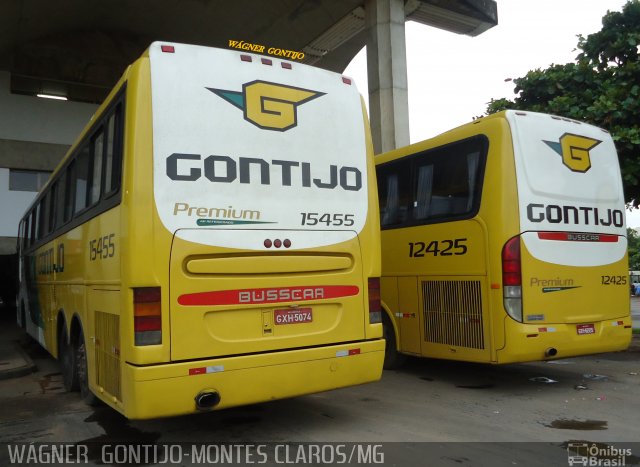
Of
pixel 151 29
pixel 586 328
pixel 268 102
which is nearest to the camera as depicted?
pixel 268 102

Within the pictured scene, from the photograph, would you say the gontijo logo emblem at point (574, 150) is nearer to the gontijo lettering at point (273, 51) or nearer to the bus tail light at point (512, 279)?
the bus tail light at point (512, 279)

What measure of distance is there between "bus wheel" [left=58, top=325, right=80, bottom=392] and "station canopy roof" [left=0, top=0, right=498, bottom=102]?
1275cm

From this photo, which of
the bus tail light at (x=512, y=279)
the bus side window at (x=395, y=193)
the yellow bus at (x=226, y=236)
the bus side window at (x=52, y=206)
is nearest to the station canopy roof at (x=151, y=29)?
the bus side window at (x=395, y=193)

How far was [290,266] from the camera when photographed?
496cm

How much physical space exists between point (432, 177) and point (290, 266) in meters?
3.33

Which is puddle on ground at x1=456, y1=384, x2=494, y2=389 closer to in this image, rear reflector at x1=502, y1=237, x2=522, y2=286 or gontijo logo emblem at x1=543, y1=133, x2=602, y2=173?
rear reflector at x1=502, y1=237, x2=522, y2=286

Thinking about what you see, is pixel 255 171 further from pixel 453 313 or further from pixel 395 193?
pixel 395 193

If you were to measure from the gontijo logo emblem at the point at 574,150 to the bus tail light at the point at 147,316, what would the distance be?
5.02 metres

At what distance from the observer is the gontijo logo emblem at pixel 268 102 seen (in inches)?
193

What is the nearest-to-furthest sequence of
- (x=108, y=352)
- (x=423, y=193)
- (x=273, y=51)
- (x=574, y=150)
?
1. (x=108, y=352)
2. (x=574, y=150)
3. (x=423, y=193)
4. (x=273, y=51)

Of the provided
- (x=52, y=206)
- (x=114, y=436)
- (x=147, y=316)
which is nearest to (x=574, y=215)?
(x=147, y=316)

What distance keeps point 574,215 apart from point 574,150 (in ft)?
2.78

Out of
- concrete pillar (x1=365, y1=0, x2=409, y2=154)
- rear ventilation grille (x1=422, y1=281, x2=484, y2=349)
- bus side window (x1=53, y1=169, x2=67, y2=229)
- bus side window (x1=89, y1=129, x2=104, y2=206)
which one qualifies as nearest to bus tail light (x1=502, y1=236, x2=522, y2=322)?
rear ventilation grille (x1=422, y1=281, x2=484, y2=349)

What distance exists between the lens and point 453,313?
7047 mm
